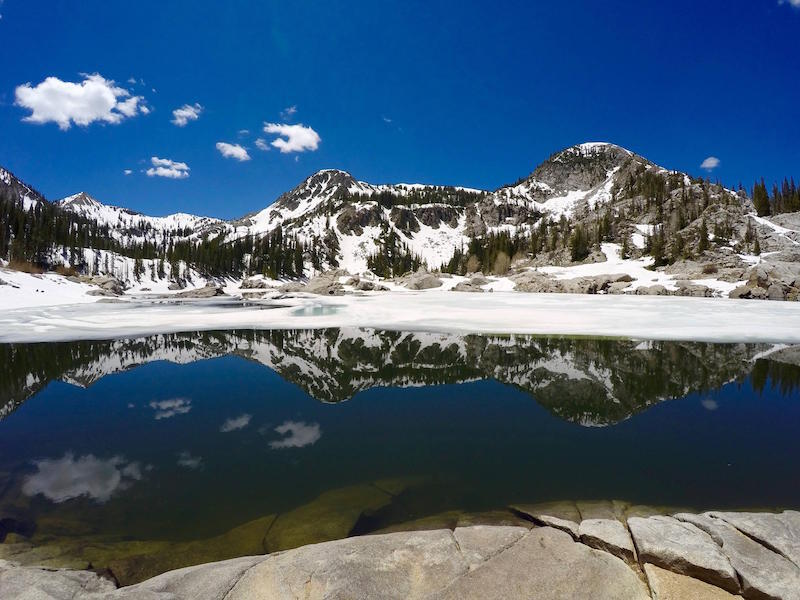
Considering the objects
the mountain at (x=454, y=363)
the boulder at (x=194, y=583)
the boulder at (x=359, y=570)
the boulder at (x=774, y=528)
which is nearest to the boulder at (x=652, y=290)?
the mountain at (x=454, y=363)

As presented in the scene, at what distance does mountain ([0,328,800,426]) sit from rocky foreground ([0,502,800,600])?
5.66 meters

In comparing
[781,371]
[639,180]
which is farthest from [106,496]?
[639,180]

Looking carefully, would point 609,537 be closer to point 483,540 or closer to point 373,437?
point 483,540

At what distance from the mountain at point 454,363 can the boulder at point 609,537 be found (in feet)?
17.7

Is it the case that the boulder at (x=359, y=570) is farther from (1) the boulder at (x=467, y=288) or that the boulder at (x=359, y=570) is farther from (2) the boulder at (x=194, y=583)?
(1) the boulder at (x=467, y=288)

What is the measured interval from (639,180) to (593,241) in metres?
47.3

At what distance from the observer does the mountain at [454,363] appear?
1322 centimetres

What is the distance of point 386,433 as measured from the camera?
9.88 meters

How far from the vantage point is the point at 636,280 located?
71188 millimetres

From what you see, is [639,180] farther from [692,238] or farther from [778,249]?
[778,249]

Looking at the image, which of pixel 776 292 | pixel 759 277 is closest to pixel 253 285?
pixel 759 277

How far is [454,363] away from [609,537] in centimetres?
1218

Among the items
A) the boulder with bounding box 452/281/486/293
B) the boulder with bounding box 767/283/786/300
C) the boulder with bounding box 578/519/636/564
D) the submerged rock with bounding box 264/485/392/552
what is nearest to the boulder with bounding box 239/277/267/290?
the boulder with bounding box 452/281/486/293

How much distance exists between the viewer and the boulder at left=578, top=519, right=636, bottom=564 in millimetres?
4922
